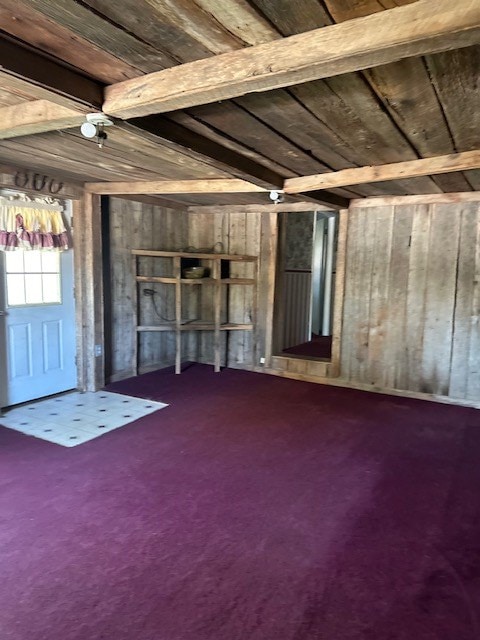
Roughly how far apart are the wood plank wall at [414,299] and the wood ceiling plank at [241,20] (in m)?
3.64

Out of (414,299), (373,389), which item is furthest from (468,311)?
(373,389)

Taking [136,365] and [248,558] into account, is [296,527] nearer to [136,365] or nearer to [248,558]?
[248,558]

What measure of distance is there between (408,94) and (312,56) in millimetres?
750

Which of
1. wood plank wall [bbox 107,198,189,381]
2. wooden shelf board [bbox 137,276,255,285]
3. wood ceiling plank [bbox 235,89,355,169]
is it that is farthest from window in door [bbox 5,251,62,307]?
wood ceiling plank [bbox 235,89,355,169]

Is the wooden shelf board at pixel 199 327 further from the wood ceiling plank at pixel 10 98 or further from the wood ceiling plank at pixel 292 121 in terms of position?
the wood ceiling plank at pixel 10 98

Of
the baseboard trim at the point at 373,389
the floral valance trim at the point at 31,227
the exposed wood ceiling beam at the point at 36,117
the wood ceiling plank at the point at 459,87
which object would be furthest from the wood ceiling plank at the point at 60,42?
A: the baseboard trim at the point at 373,389

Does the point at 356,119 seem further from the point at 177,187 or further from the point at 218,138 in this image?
the point at 177,187

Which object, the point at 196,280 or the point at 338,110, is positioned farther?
the point at 196,280

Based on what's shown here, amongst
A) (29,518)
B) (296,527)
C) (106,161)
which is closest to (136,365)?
(106,161)

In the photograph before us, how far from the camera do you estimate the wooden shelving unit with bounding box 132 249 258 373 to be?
542cm

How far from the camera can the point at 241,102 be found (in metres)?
2.11

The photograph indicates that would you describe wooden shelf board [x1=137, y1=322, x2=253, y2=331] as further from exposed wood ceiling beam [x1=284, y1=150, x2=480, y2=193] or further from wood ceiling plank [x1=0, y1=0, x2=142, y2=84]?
wood ceiling plank [x1=0, y1=0, x2=142, y2=84]

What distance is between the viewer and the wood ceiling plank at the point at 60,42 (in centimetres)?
146

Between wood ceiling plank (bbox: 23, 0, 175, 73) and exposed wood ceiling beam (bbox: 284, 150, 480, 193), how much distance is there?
2.04m
